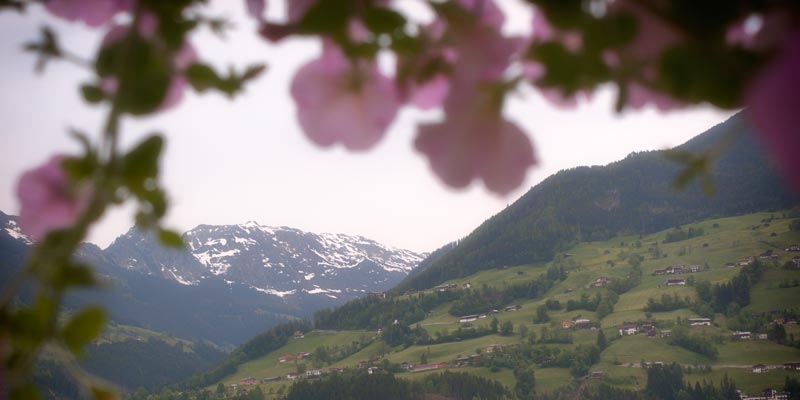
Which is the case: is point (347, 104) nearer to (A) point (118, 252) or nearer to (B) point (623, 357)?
(B) point (623, 357)

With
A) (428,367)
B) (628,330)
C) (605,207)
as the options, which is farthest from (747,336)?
(605,207)

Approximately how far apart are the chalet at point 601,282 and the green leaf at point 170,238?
44436 mm

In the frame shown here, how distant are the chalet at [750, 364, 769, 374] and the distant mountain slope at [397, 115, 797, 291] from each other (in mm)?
21483

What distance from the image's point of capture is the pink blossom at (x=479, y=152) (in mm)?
355

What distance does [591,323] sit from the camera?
37375 millimetres

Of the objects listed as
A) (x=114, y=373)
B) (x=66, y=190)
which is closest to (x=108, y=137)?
(x=66, y=190)

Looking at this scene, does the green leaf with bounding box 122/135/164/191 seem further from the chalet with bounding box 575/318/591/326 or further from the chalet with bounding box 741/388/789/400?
the chalet with bounding box 575/318/591/326

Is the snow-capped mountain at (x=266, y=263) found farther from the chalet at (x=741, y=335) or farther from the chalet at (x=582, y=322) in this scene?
the chalet at (x=741, y=335)

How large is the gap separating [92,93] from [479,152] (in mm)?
274

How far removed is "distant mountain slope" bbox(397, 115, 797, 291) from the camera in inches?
1965

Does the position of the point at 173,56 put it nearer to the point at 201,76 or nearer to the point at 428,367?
the point at 201,76

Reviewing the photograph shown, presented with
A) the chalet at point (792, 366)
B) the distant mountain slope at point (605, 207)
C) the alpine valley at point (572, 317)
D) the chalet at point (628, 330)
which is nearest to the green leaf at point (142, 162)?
the alpine valley at point (572, 317)

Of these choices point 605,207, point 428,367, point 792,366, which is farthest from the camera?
point 605,207

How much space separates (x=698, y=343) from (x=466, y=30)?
120ft
